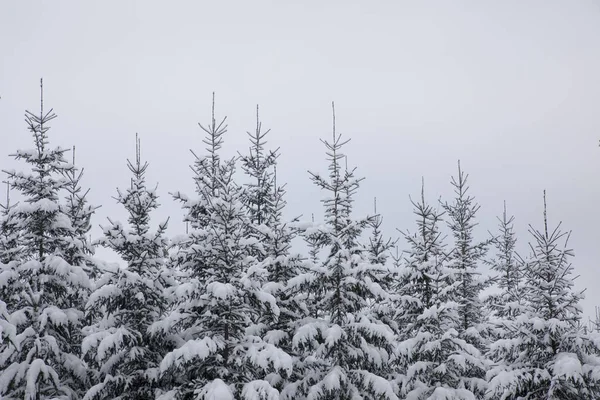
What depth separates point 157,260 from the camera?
1673 centimetres

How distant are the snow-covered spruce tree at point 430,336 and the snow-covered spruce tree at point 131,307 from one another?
28.9ft

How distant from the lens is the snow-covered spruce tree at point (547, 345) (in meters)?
15.4

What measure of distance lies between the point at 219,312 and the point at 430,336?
8.18 meters

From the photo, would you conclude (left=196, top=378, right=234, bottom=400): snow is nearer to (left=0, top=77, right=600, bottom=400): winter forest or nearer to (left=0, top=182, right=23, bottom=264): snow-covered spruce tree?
(left=0, top=77, right=600, bottom=400): winter forest

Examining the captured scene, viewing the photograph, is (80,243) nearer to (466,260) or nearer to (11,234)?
(11,234)

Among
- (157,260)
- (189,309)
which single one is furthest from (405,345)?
(157,260)

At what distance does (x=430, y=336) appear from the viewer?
61.0 ft

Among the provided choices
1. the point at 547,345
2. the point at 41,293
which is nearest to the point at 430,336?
the point at 547,345

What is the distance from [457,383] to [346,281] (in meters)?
7.50

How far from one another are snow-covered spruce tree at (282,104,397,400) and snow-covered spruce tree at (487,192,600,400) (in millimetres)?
3895

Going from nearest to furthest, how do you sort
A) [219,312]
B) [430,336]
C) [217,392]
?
[217,392] < [219,312] < [430,336]

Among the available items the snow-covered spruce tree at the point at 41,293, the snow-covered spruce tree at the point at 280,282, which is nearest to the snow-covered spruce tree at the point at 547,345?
the snow-covered spruce tree at the point at 280,282

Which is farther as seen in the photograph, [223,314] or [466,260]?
[466,260]

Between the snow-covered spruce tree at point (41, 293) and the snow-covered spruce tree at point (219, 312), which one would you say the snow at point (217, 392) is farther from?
the snow-covered spruce tree at point (41, 293)
